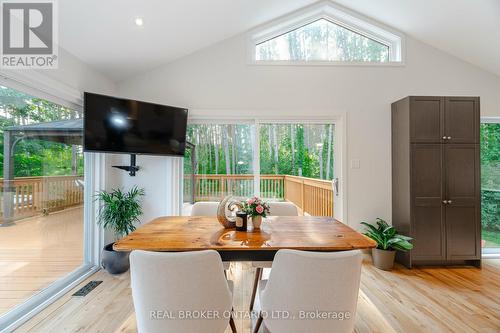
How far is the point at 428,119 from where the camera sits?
9.91ft

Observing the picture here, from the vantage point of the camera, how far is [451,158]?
3.04 m

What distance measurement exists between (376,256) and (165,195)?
9.33ft

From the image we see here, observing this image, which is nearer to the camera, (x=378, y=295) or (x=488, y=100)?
(x=378, y=295)

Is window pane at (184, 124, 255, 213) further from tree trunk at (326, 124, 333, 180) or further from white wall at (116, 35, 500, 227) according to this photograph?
tree trunk at (326, 124, 333, 180)

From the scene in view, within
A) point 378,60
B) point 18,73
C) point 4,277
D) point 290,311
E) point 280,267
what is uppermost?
point 378,60

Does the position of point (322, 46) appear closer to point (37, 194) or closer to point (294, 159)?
point (294, 159)

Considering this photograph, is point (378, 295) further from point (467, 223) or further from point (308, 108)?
point (308, 108)

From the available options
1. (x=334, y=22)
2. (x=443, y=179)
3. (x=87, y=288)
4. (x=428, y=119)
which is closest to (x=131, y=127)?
(x=87, y=288)

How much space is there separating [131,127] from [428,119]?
3.54 m

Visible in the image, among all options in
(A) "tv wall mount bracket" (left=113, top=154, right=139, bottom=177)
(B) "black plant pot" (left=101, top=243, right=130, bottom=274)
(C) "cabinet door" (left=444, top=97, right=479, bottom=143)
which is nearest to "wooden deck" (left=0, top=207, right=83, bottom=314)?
(B) "black plant pot" (left=101, top=243, right=130, bottom=274)

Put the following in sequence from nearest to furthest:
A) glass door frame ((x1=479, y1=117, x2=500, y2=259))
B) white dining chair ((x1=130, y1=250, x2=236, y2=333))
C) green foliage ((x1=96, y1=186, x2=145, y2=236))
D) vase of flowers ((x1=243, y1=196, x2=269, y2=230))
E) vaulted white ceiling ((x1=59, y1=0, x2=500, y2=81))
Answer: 1. white dining chair ((x1=130, y1=250, x2=236, y2=333))
2. vase of flowers ((x1=243, y1=196, x2=269, y2=230))
3. vaulted white ceiling ((x1=59, y1=0, x2=500, y2=81))
4. green foliage ((x1=96, y1=186, x2=145, y2=236))
5. glass door frame ((x1=479, y1=117, x2=500, y2=259))

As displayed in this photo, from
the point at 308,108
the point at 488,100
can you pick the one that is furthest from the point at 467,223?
the point at 308,108

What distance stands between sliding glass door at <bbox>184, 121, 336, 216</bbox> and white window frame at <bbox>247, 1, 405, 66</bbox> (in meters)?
0.88

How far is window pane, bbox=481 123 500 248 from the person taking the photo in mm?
3498
